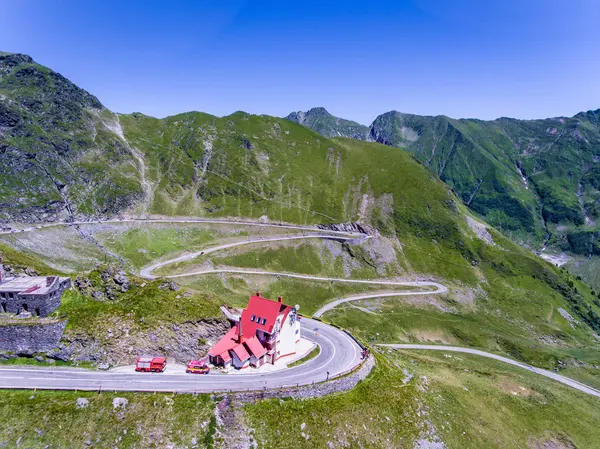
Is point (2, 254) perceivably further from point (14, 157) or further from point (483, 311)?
point (483, 311)

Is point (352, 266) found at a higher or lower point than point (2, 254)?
lower

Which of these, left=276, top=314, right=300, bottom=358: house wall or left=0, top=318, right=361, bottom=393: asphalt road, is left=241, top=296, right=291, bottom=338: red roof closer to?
left=276, top=314, right=300, bottom=358: house wall

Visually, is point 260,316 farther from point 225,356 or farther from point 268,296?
point 268,296

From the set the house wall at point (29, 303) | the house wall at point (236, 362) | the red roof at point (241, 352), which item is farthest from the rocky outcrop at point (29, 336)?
A: the red roof at point (241, 352)

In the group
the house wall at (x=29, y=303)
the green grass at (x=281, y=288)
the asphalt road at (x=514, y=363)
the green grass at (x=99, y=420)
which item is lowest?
the asphalt road at (x=514, y=363)

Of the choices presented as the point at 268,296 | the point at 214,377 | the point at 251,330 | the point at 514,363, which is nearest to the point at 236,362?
the point at 214,377

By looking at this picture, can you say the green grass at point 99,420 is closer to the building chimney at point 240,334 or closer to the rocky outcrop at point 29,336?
the rocky outcrop at point 29,336

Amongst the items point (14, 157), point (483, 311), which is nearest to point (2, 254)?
point (14, 157)
